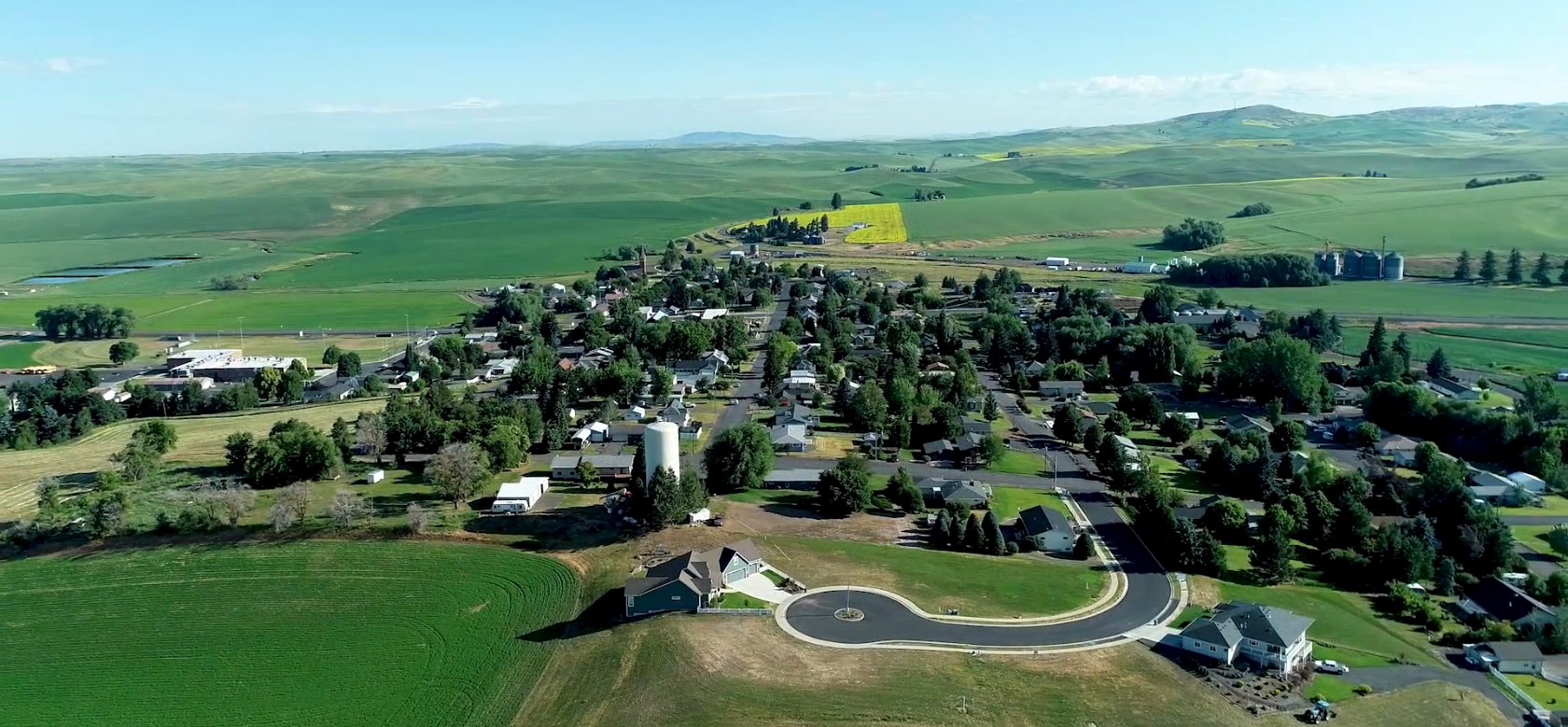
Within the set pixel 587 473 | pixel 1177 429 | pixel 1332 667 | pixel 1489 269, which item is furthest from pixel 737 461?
pixel 1489 269

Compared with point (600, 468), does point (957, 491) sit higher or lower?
higher

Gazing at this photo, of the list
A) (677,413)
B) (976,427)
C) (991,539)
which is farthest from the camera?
(677,413)

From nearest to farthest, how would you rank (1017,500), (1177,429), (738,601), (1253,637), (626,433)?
(1253,637)
(738,601)
(1017,500)
(1177,429)
(626,433)

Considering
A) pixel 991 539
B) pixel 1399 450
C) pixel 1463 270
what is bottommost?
pixel 991 539

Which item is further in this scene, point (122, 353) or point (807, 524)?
point (122, 353)

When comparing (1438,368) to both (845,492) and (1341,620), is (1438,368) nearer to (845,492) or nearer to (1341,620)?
(1341,620)

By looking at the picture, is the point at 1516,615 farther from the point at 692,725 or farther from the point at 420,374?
the point at 420,374

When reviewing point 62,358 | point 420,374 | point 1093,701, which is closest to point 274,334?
point 62,358
